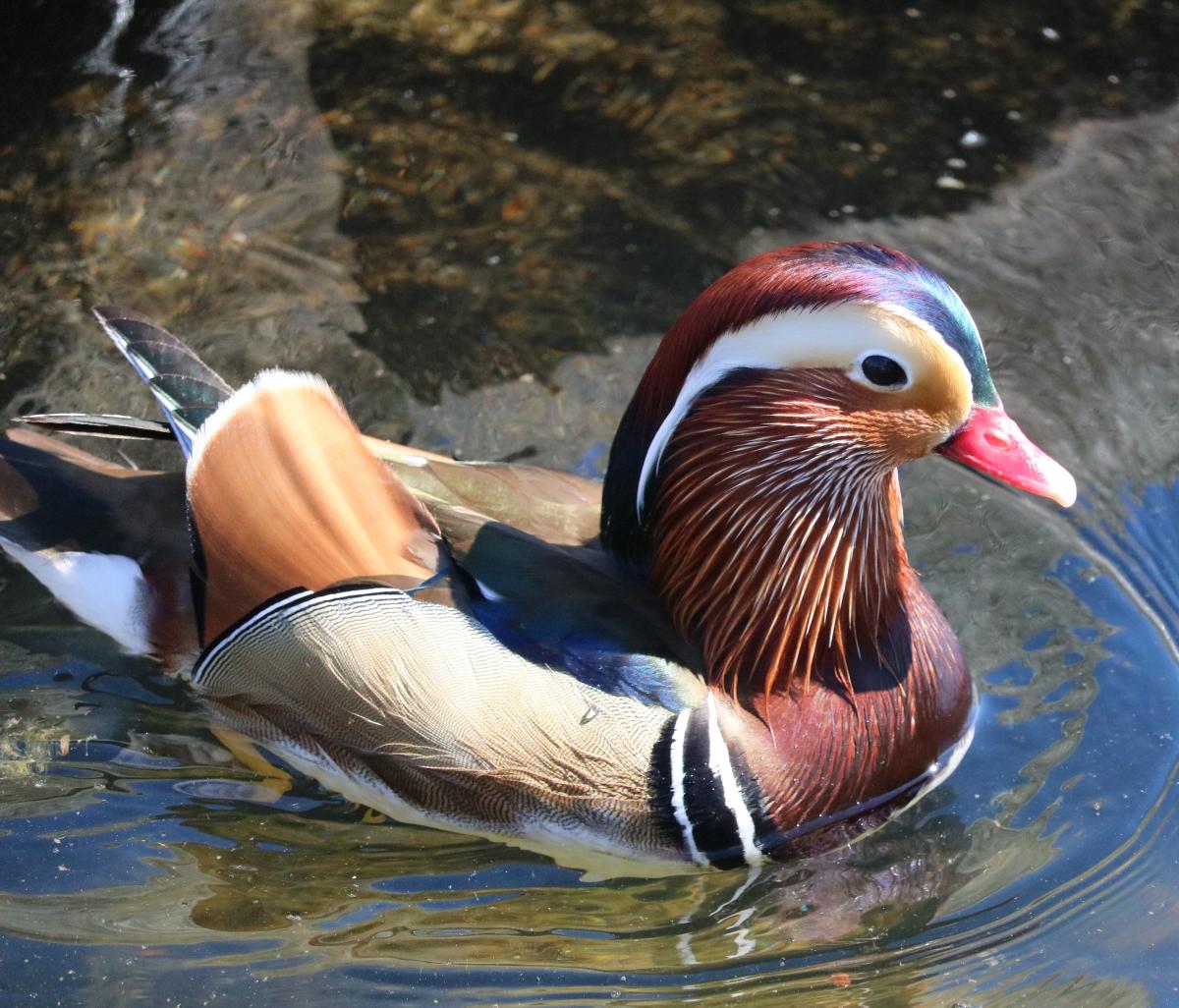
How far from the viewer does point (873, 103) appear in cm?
578

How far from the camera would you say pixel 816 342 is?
3.19 metres

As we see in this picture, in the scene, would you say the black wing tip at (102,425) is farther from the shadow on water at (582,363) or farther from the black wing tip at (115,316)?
the shadow on water at (582,363)

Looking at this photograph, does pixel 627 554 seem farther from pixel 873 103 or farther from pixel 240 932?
pixel 873 103

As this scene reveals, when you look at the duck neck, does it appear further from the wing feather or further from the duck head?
the wing feather

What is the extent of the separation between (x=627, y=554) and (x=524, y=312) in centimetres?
165

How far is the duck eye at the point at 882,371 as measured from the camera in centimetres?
318

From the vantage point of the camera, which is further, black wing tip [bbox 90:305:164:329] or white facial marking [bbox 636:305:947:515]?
black wing tip [bbox 90:305:164:329]

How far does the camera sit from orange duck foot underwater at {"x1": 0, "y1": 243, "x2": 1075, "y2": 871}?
3.28 m

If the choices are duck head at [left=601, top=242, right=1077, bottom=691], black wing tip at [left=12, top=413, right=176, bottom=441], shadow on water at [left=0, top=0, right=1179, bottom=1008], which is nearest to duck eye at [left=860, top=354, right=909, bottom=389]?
duck head at [left=601, top=242, right=1077, bottom=691]

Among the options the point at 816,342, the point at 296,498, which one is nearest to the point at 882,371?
the point at 816,342

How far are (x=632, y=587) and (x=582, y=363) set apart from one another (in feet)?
4.80

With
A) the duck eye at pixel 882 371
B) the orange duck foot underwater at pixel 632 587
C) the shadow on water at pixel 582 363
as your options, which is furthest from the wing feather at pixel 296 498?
the duck eye at pixel 882 371

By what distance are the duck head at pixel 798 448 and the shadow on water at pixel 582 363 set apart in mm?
615

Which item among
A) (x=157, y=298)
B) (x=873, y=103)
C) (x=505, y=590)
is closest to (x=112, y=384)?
(x=157, y=298)
